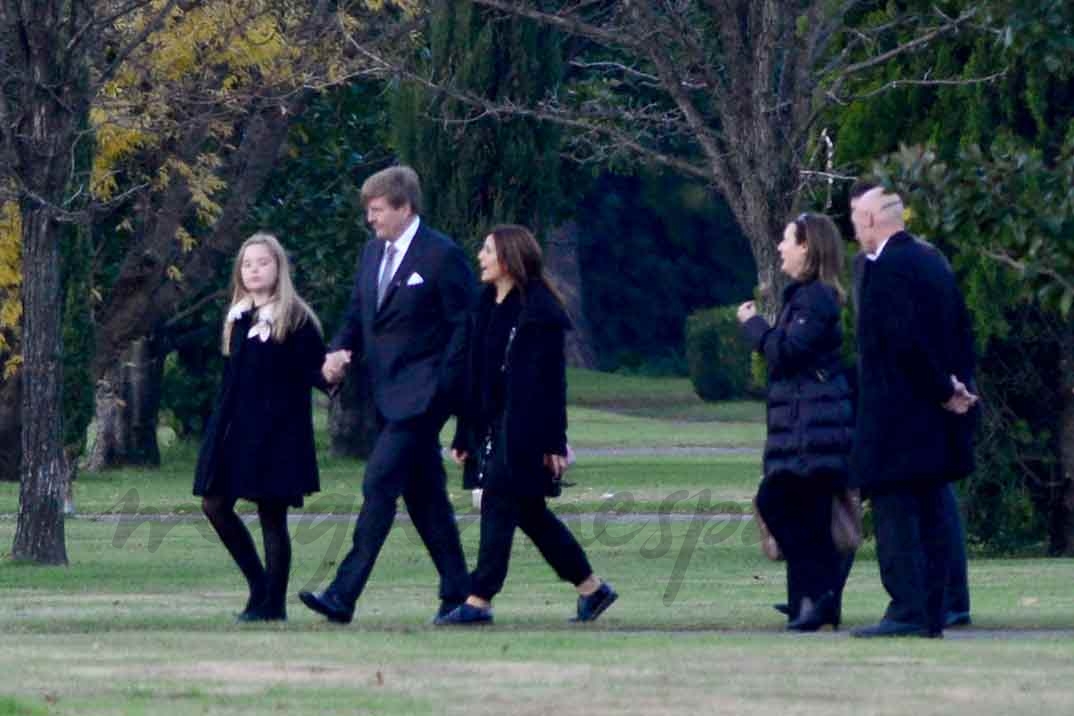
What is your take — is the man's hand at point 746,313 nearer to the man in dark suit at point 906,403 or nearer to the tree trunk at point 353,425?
the man in dark suit at point 906,403

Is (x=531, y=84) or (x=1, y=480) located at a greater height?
(x=531, y=84)

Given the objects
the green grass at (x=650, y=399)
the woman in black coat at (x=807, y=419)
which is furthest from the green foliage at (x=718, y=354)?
the woman in black coat at (x=807, y=419)

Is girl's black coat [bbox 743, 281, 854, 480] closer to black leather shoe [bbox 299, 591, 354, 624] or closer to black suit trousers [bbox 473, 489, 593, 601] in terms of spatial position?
black suit trousers [bbox 473, 489, 593, 601]

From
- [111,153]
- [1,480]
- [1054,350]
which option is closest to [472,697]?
[1054,350]

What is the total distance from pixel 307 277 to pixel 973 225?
911 inches

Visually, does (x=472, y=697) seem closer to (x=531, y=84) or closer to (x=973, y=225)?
(x=973, y=225)

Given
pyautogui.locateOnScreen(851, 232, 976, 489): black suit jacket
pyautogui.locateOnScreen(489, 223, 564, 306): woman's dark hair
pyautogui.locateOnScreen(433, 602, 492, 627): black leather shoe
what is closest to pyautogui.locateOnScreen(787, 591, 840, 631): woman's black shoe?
→ pyautogui.locateOnScreen(851, 232, 976, 489): black suit jacket

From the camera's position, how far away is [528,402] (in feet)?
33.9

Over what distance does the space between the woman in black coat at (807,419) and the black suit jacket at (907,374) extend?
36cm

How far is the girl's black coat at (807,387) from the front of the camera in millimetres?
9977

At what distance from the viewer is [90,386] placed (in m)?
25.9

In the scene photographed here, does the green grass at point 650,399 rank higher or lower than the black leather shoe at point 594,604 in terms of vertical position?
lower

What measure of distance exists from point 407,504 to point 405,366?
64cm

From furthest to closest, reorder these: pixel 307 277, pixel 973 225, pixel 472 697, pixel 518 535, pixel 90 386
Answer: pixel 307 277
pixel 90 386
pixel 518 535
pixel 973 225
pixel 472 697
